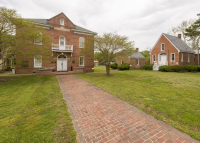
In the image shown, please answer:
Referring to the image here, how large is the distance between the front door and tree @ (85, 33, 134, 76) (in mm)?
6747

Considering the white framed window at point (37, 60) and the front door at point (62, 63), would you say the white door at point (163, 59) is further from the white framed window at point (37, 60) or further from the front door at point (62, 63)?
the white framed window at point (37, 60)

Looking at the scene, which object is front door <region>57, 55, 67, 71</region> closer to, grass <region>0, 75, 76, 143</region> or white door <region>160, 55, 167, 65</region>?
grass <region>0, 75, 76, 143</region>

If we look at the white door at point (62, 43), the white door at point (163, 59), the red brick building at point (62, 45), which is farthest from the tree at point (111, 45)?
the white door at point (163, 59)

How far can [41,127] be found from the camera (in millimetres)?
2873

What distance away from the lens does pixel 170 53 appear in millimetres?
23016

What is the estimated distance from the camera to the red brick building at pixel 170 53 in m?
22.0

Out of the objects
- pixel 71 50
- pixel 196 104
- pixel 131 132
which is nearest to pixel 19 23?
pixel 71 50

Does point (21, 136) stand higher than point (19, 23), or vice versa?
point (19, 23)

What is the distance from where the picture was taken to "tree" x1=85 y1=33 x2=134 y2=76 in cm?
1226

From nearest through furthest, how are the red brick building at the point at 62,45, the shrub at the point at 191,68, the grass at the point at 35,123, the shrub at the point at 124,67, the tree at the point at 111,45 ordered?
the grass at the point at 35,123, the tree at the point at 111,45, the red brick building at the point at 62,45, the shrub at the point at 191,68, the shrub at the point at 124,67

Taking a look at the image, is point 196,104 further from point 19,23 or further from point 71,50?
point 71,50

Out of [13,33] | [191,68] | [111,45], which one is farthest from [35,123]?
[191,68]

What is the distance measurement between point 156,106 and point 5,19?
1279 cm

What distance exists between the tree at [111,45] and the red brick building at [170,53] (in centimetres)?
1593
